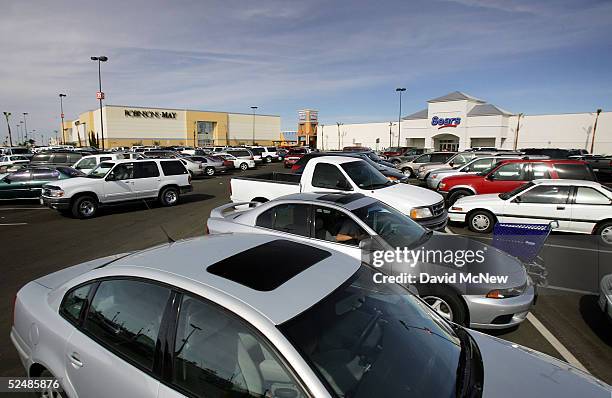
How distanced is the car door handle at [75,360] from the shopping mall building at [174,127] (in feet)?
270

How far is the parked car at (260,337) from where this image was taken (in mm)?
1790

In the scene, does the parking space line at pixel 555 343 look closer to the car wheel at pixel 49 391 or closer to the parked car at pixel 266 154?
the car wheel at pixel 49 391

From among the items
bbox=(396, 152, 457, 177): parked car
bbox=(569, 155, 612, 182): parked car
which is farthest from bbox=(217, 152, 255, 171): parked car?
bbox=(569, 155, 612, 182): parked car

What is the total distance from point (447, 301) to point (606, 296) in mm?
2025

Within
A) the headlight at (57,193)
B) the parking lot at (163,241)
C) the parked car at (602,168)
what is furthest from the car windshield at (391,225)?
the parked car at (602,168)

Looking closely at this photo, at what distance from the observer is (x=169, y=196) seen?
13867mm

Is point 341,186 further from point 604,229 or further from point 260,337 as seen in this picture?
point 260,337

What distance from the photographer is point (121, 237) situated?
354 inches

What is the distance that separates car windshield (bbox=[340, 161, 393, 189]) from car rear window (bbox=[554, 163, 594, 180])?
5.79 meters

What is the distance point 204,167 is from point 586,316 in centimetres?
2468

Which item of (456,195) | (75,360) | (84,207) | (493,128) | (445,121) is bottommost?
(84,207)

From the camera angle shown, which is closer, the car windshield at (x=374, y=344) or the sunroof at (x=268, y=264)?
the car windshield at (x=374, y=344)

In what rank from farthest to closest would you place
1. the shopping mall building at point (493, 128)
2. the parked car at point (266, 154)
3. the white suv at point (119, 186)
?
the shopping mall building at point (493, 128) < the parked car at point (266, 154) < the white suv at point (119, 186)

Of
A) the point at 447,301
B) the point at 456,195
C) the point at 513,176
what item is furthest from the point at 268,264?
the point at 513,176
